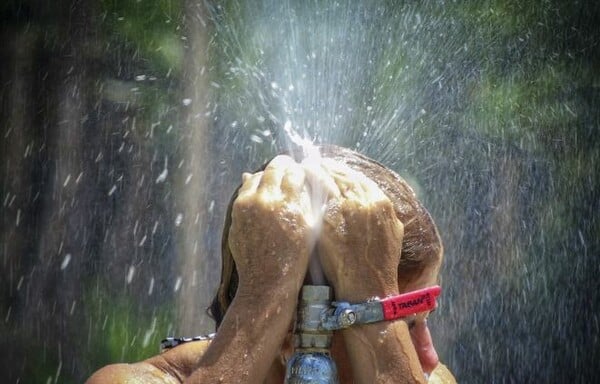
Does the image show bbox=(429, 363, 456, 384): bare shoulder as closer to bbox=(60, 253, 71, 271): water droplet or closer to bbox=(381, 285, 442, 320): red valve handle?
bbox=(381, 285, 442, 320): red valve handle

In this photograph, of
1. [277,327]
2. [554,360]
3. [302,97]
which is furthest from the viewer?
[554,360]

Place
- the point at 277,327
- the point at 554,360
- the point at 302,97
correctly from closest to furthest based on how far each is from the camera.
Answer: the point at 277,327 → the point at 302,97 → the point at 554,360

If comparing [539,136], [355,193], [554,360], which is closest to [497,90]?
[539,136]

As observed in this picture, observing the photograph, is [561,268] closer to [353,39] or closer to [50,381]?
[353,39]

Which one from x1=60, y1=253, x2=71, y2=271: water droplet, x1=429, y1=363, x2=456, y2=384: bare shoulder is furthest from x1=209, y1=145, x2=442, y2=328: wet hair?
x1=60, y1=253, x2=71, y2=271: water droplet

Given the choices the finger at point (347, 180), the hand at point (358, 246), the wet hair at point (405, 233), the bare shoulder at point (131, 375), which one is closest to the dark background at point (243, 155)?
the bare shoulder at point (131, 375)

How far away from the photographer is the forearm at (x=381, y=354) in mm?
1701

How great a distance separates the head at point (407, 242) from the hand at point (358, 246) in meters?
0.19

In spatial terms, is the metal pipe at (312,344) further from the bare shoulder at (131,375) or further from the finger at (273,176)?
the bare shoulder at (131,375)

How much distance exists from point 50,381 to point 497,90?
5043 millimetres

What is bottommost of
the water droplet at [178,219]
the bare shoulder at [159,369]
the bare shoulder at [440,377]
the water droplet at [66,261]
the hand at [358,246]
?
the water droplet at [66,261]

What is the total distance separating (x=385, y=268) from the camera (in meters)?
1.74

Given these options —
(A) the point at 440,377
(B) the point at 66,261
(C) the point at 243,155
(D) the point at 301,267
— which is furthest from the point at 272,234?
(B) the point at 66,261

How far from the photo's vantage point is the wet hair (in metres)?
1.94
